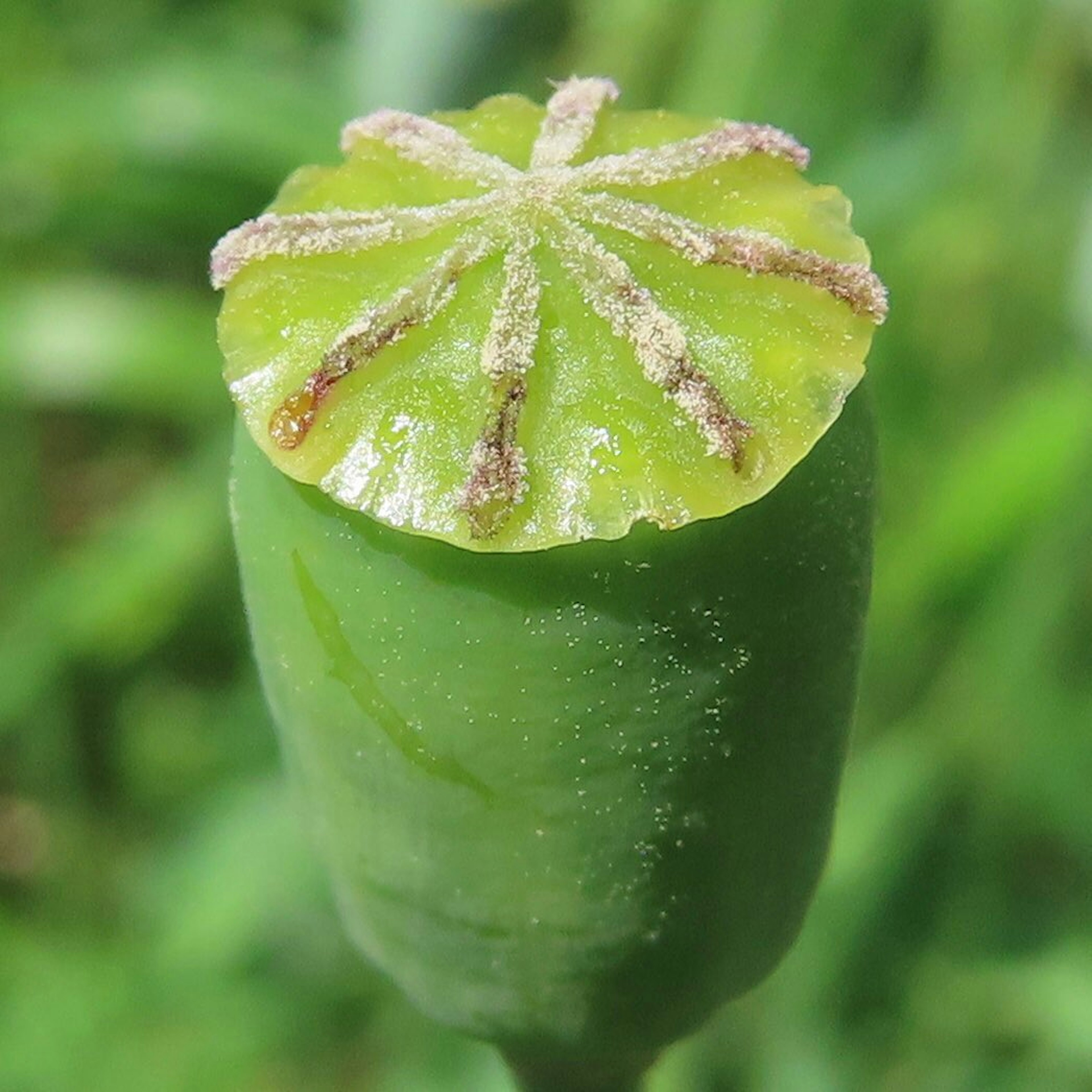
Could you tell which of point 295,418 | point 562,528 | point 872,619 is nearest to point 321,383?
point 295,418

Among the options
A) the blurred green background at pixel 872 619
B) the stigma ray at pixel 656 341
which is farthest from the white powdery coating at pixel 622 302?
the blurred green background at pixel 872 619

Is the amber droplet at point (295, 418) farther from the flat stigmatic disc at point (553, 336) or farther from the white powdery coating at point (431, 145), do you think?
the white powdery coating at point (431, 145)

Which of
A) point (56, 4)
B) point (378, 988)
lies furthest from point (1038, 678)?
point (56, 4)

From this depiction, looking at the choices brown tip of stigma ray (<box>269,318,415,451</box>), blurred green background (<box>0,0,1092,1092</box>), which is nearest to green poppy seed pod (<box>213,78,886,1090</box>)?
brown tip of stigma ray (<box>269,318,415,451</box>)

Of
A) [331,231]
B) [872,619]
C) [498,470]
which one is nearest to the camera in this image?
[498,470]

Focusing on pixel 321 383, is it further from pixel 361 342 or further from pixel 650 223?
pixel 650 223

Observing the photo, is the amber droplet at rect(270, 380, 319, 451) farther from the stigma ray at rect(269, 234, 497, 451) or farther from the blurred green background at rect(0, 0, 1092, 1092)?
the blurred green background at rect(0, 0, 1092, 1092)

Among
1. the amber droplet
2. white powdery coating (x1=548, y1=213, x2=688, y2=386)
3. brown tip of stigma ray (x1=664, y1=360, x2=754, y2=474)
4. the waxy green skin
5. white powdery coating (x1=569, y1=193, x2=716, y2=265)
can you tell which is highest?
white powdery coating (x1=569, y1=193, x2=716, y2=265)
